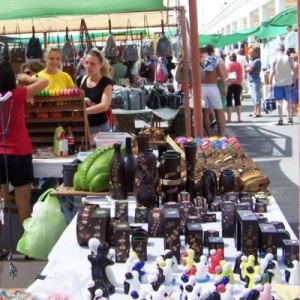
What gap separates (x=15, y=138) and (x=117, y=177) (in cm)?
127

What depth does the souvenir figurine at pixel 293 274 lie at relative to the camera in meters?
1.77

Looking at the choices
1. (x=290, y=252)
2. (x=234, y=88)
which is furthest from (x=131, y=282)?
(x=234, y=88)

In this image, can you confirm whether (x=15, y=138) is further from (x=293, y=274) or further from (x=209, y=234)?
(x=293, y=274)

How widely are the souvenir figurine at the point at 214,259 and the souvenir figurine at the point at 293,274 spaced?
9.0 inches

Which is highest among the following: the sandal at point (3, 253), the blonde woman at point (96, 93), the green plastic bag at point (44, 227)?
the blonde woman at point (96, 93)

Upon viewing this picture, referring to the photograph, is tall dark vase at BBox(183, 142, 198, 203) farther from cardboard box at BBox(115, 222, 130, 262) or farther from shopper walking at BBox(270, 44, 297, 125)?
shopper walking at BBox(270, 44, 297, 125)

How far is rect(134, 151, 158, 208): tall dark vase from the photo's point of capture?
2602mm

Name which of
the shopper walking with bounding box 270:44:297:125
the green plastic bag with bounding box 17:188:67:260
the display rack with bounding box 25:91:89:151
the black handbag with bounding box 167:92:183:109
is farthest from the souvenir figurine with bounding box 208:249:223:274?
the shopper walking with bounding box 270:44:297:125

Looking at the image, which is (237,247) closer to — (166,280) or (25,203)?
(166,280)

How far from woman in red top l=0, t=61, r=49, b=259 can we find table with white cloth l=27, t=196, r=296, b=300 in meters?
1.50

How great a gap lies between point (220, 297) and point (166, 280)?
9.8 inches

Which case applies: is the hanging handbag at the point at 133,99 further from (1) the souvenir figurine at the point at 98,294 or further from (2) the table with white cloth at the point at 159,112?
(1) the souvenir figurine at the point at 98,294

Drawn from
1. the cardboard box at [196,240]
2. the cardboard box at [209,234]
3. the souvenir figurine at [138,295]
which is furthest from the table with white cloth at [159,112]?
the souvenir figurine at [138,295]

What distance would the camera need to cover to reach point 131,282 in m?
1.74
